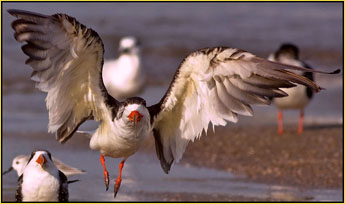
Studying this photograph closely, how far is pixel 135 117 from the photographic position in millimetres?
6586

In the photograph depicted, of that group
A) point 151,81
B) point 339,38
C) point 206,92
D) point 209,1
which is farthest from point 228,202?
point 209,1

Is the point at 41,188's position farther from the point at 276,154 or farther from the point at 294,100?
the point at 294,100

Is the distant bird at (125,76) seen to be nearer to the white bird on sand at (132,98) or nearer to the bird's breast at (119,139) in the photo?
the white bird on sand at (132,98)

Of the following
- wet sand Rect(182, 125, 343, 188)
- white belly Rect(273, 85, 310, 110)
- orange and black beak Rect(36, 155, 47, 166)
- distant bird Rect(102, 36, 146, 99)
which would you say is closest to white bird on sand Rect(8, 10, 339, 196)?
orange and black beak Rect(36, 155, 47, 166)

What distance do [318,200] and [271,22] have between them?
12119 millimetres

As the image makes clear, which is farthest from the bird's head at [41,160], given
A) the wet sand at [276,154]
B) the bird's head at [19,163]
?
the wet sand at [276,154]

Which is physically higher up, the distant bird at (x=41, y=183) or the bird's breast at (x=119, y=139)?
the bird's breast at (x=119, y=139)

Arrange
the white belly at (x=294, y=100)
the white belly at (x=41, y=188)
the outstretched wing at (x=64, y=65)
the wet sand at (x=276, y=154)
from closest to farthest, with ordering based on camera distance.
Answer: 1. the outstretched wing at (x=64, y=65)
2. the white belly at (x=41, y=188)
3. the wet sand at (x=276, y=154)
4. the white belly at (x=294, y=100)

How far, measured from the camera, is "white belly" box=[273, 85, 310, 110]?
12242 millimetres

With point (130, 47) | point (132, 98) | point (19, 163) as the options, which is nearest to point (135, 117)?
point (132, 98)

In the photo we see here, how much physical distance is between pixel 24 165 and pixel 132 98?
244cm

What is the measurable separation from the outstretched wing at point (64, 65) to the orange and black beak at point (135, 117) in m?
0.42

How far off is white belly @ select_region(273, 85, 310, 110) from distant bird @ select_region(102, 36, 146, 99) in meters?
1.90

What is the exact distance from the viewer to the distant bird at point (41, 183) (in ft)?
24.9
